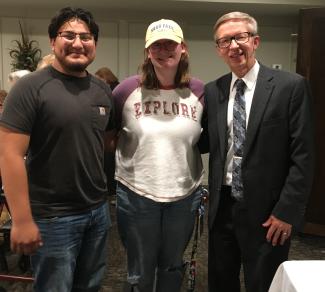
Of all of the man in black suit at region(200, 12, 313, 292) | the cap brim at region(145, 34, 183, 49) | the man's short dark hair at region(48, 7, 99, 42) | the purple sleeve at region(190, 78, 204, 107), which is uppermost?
the man's short dark hair at region(48, 7, 99, 42)

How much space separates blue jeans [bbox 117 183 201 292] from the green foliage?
11.7 ft

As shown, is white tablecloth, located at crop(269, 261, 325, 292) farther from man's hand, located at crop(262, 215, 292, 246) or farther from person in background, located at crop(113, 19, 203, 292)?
person in background, located at crop(113, 19, 203, 292)

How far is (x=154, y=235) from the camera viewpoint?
175cm

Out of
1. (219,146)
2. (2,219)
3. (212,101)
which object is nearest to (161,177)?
(219,146)

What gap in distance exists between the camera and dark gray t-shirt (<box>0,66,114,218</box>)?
1348 mm

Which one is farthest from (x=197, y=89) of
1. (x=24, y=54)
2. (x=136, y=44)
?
(x=24, y=54)

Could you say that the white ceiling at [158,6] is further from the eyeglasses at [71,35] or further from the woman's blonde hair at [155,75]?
the eyeglasses at [71,35]

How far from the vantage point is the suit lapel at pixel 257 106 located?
63.5 inches

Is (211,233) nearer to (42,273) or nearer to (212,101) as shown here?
(212,101)

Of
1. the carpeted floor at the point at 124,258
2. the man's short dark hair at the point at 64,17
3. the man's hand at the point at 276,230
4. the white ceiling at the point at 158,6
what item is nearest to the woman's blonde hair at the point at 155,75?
the man's short dark hair at the point at 64,17

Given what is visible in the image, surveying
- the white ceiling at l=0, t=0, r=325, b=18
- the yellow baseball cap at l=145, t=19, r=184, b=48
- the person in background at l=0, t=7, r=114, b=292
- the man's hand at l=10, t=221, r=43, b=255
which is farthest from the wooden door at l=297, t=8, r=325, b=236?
the man's hand at l=10, t=221, r=43, b=255

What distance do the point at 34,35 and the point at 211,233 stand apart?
399cm

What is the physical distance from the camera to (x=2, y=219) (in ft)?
9.59

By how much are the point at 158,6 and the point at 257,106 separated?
126 inches
